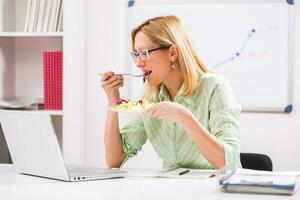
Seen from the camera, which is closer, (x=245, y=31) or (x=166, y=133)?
(x=166, y=133)

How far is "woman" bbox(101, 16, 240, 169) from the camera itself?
6.37 feet

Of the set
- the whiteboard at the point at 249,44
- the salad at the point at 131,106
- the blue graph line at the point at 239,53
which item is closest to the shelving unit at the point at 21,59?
the whiteboard at the point at 249,44

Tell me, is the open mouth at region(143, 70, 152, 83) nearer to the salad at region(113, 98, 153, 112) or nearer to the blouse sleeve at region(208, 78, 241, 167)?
the salad at region(113, 98, 153, 112)

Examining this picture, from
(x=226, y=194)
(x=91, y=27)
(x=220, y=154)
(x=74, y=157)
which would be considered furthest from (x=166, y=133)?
(x=91, y=27)

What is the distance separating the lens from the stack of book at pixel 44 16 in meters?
3.02

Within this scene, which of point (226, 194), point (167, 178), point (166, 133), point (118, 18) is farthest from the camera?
point (118, 18)

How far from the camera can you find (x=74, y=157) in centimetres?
313

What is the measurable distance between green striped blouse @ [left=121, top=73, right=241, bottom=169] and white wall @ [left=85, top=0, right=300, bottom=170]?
1.07 m

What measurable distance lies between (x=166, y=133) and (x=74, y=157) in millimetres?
1185

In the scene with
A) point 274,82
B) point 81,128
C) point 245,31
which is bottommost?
point 81,128

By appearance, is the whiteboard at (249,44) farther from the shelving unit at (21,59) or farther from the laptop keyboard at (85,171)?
the laptop keyboard at (85,171)

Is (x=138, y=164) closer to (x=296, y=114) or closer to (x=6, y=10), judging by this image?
(x=296, y=114)

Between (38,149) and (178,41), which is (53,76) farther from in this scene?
(38,149)

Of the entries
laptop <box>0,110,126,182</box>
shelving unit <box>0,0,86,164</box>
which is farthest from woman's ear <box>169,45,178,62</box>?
shelving unit <box>0,0,86,164</box>
